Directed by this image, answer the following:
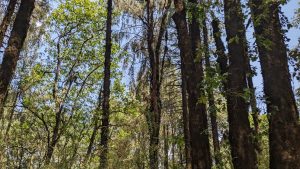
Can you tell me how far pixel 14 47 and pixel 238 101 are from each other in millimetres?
4683

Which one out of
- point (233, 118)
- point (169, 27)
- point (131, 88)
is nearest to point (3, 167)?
point (233, 118)

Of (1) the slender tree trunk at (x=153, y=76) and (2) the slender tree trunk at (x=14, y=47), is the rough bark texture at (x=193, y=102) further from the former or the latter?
(1) the slender tree trunk at (x=153, y=76)

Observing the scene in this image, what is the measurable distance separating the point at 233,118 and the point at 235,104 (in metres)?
0.27

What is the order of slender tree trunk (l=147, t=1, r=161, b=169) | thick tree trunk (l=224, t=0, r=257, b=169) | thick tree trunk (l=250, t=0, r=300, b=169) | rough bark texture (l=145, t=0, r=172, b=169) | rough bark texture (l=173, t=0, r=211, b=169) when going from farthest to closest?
rough bark texture (l=145, t=0, r=172, b=169), slender tree trunk (l=147, t=1, r=161, b=169), rough bark texture (l=173, t=0, r=211, b=169), thick tree trunk (l=224, t=0, r=257, b=169), thick tree trunk (l=250, t=0, r=300, b=169)

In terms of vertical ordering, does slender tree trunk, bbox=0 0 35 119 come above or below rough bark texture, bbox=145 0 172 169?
below

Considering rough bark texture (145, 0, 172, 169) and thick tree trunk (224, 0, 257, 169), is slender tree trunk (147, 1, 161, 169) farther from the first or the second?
thick tree trunk (224, 0, 257, 169)

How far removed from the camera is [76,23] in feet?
77.2

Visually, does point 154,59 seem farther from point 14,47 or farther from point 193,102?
point 14,47

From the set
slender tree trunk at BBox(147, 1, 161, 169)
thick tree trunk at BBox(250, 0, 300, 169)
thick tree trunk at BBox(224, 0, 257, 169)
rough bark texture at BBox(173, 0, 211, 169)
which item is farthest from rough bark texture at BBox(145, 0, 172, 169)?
thick tree trunk at BBox(250, 0, 300, 169)

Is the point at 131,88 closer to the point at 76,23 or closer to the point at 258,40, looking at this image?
the point at 76,23

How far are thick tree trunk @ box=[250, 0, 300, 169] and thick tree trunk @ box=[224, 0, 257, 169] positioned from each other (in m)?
0.58

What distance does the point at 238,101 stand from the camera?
24.7ft

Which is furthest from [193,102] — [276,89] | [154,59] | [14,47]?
[154,59]

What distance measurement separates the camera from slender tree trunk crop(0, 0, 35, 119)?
25.5ft
